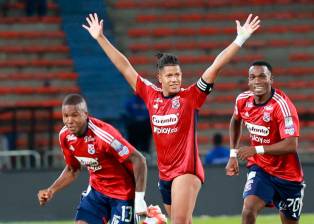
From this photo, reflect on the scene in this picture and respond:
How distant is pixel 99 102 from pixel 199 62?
249 cm

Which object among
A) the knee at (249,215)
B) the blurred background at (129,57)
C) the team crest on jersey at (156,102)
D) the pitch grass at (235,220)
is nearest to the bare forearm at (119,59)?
the team crest on jersey at (156,102)

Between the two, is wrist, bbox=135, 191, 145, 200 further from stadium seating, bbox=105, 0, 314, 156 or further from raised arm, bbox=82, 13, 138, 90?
stadium seating, bbox=105, 0, 314, 156

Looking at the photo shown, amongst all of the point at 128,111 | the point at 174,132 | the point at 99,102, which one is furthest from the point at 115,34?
the point at 174,132

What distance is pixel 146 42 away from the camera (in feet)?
77.2

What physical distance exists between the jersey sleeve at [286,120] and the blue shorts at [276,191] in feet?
1.89

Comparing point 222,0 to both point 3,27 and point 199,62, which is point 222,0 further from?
point 3,27

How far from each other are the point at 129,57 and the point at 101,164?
13208 millimetres

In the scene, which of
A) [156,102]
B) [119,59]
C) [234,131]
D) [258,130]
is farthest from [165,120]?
[234,131]

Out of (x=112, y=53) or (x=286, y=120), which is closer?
(x=112, y=53)

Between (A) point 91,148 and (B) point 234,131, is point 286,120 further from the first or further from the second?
(A) point 91,148

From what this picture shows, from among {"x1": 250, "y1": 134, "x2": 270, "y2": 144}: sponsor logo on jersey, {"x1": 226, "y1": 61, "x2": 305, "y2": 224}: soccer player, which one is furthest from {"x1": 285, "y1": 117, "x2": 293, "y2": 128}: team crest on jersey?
{"x1": 250, "y1": 134, "x2": 270, "y2": 144}: sponsor logo on jersey

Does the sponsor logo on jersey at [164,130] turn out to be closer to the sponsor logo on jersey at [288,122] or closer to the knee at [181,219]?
the knee at [181,219]

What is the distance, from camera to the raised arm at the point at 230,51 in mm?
10297

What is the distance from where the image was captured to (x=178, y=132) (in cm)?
1042
